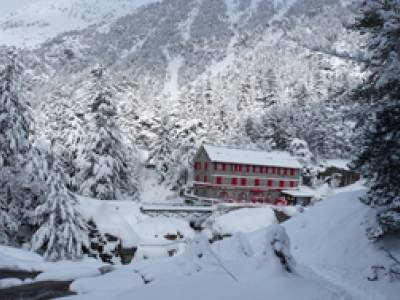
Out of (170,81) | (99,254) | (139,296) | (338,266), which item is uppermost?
(170,81)

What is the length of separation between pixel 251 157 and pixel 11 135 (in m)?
37.2

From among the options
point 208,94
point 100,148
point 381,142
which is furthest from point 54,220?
point 208,94

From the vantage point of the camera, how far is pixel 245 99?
9856 cm

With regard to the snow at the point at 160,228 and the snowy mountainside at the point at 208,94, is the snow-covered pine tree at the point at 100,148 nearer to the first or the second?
the snowy mountainside at the point at 208,94

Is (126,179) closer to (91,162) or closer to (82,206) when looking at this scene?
(91,162)

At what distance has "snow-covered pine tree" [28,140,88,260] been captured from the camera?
920 inches

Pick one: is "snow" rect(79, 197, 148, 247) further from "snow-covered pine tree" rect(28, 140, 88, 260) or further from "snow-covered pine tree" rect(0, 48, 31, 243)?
"snow-covered pine tree" rect(0, 48, 31, 243)

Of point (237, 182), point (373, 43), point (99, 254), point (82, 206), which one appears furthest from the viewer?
point (237, 182)

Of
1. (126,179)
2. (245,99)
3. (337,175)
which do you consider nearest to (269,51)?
(245,99)

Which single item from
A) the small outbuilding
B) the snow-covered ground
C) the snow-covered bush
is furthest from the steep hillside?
the small outbuilding

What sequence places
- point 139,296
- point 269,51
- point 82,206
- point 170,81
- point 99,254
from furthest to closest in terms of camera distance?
point 170,81 → point 269,51 → point 82,206 → point 99,254 → point 139,296

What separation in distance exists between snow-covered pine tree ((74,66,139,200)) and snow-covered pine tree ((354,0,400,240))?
26.0 m

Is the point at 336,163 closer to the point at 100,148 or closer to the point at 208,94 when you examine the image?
the point at 100,148

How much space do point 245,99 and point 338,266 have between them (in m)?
85.9
